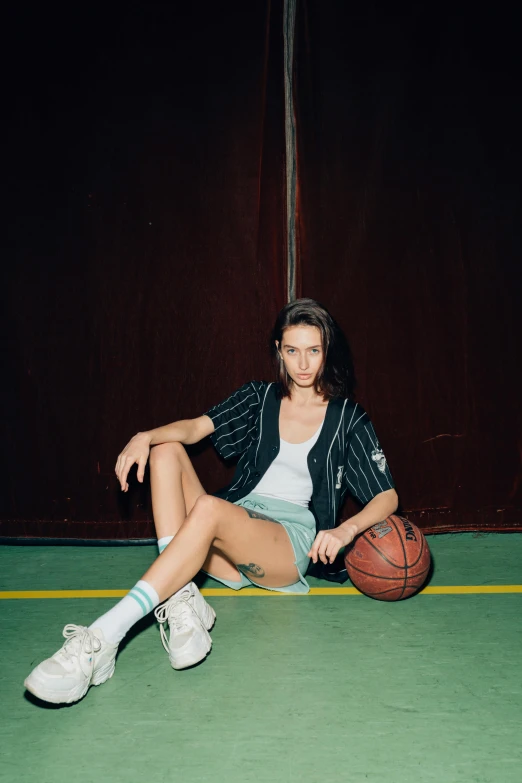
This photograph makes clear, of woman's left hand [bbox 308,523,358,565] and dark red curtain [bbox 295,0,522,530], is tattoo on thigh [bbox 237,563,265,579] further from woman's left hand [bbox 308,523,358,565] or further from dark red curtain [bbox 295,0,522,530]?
dark red curtain [bbox 295,0,522,530]

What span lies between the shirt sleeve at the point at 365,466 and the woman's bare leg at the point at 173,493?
0.68 m

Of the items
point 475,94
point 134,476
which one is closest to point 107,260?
point 134,476

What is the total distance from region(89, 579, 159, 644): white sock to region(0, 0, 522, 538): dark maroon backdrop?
4.94 feet

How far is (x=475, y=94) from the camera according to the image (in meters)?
3.70

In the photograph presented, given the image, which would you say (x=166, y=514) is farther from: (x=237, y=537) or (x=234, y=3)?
(x=234, y=3)

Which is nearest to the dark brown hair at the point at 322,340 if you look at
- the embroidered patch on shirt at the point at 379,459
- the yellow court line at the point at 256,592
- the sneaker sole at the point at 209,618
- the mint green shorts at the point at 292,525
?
the embroidered patch on shirt at the point at 379,459

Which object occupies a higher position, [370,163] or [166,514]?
[370,163]

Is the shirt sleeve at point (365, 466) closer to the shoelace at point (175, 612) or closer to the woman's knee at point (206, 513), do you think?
the woman's knee at point (206, 513)

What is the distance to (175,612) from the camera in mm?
2508

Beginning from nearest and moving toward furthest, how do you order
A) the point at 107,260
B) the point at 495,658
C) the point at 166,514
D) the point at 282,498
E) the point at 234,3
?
the point at 495,658 → the point at 166,514 → the point at 282,498 → the point at 234,3 → the point at 107,260

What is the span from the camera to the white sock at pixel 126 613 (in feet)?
7.63

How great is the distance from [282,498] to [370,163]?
194 centimetres

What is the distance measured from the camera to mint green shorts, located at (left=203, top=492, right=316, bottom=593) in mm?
2861

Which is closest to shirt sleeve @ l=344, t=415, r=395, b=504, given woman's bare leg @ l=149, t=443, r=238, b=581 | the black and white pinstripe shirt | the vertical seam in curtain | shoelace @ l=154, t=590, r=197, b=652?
the black and white pinstripe shirt
